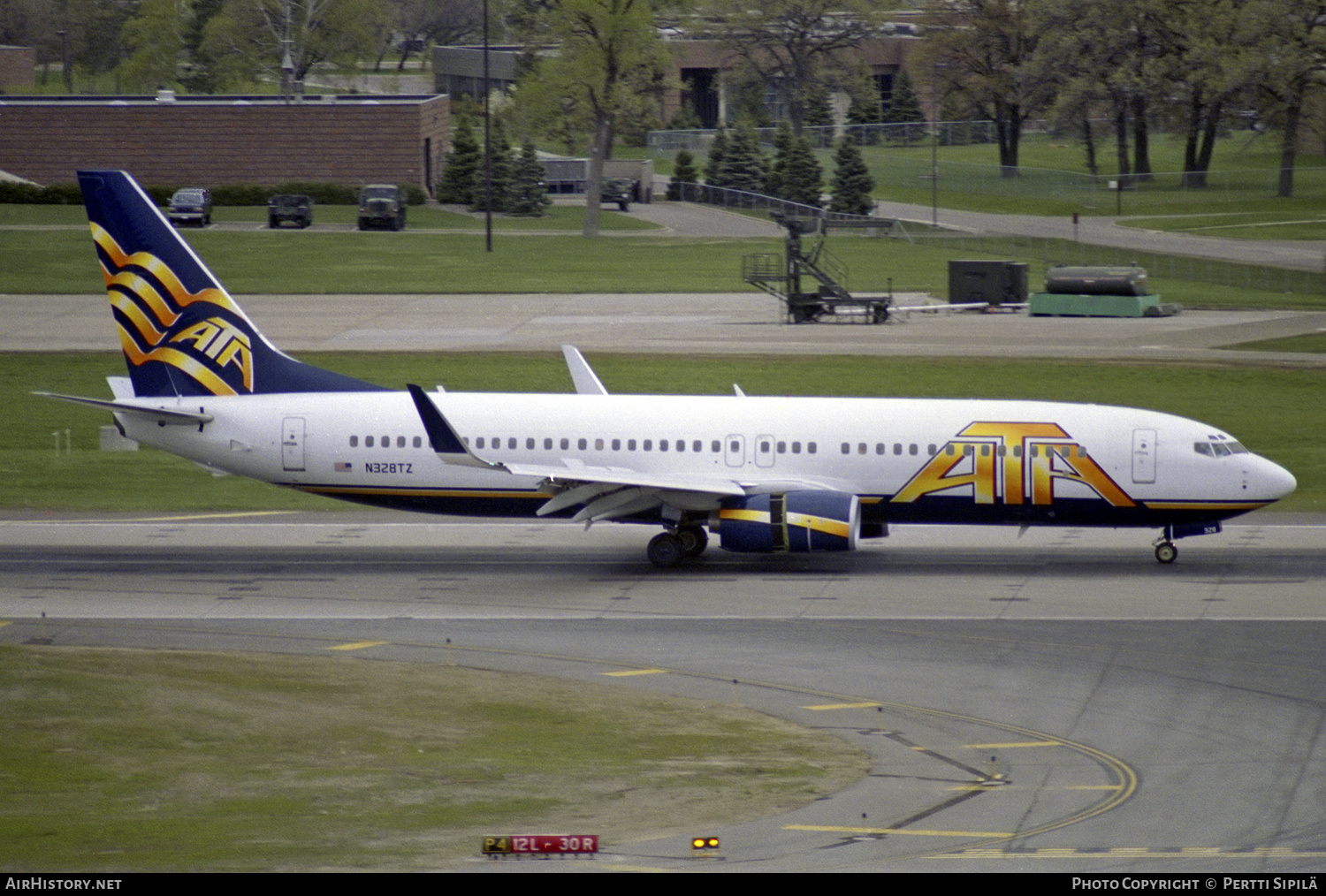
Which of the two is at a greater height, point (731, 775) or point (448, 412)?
point (448, 412)

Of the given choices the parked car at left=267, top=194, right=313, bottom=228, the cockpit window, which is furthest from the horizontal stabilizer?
the parked car at left=267, top=194, right=313, bottom=228

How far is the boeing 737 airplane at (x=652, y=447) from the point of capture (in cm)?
3456

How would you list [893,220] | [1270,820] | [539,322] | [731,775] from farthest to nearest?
[893,220], [539,322], [731,775], [1270,820]

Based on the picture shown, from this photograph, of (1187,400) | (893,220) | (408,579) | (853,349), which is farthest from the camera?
(893,220)

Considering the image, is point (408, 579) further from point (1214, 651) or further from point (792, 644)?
point (1214, 651)

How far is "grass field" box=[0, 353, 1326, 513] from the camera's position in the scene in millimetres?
44188

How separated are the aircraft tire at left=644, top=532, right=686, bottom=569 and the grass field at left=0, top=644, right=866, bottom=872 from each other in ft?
29.0

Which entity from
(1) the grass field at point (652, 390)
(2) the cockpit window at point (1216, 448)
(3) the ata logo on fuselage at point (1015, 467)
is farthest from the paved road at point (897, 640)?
(1) the grass field at point (652, 390)

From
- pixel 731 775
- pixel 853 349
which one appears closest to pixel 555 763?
pixel 731 775

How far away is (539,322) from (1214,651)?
46337mm

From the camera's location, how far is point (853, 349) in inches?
2537

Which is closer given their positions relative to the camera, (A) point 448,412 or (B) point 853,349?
(A) point 448,412

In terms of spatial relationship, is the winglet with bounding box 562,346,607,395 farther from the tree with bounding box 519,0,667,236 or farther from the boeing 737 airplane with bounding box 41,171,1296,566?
the tree with bounding box 519,0,667,236

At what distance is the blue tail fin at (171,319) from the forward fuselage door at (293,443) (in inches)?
56.0
